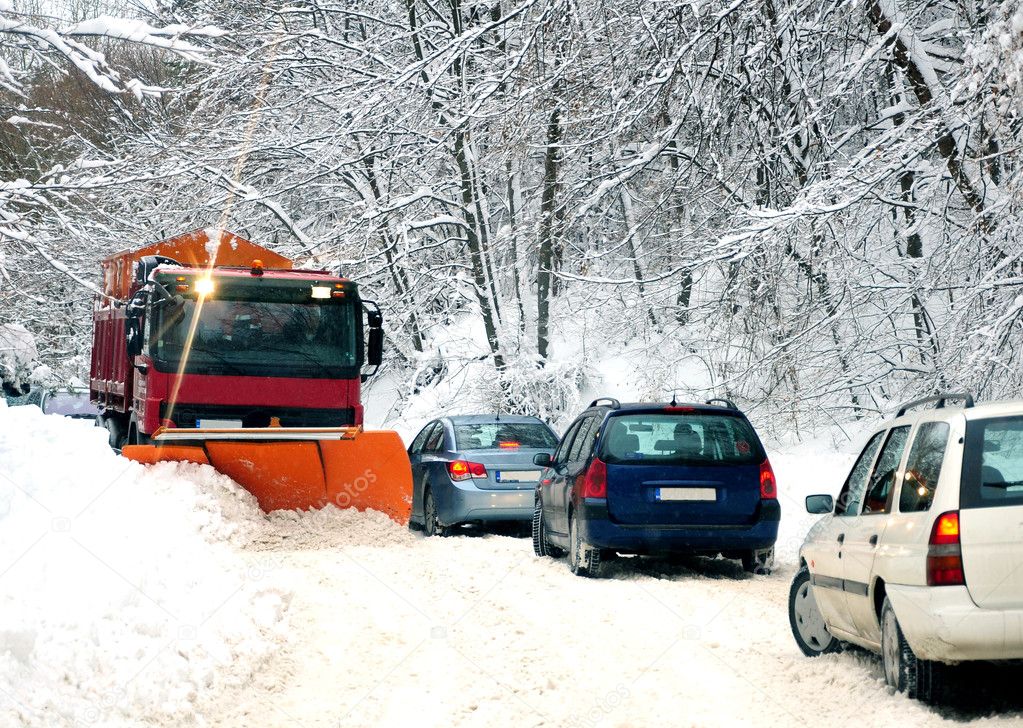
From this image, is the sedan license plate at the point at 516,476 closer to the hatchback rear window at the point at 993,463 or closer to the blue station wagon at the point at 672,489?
the blue station wagon at the point at 672,489

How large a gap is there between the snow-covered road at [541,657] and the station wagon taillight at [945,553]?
686mm

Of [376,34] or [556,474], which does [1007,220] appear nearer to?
[556,474]

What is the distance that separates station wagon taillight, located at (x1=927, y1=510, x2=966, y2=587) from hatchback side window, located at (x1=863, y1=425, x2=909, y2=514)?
772mm

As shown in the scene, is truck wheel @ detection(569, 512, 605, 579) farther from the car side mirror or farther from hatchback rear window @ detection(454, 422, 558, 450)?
the car side mirror

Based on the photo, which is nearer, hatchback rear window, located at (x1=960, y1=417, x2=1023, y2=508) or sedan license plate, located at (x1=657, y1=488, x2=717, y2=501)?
hatchback rear window, located at (x1=960, y1=417, x2=1023, y2=508)

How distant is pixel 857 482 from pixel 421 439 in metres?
10.6

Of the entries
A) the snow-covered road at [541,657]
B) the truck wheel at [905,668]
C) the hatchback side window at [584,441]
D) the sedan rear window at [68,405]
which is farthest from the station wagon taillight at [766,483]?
the sedan rear window at [68,405]

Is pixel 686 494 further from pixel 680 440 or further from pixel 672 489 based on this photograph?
pixel 680 440

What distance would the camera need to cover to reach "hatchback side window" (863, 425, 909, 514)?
700 cm

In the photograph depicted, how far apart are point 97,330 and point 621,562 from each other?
9977 millimetres

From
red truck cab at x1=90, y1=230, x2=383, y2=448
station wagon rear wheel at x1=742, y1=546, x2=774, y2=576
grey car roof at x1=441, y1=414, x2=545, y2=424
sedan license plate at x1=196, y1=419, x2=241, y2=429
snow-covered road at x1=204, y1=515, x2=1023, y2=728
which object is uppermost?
red truck cab at x1=90, y1=230, x2=383, y2=448

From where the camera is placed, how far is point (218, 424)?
14.2 m

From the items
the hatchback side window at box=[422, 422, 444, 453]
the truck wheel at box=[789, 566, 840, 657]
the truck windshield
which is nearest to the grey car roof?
the hatchback side window at box=[422, 422, 444, 453]

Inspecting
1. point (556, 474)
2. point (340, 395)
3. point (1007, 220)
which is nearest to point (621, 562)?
point (556, 474)
